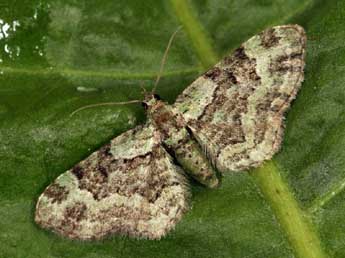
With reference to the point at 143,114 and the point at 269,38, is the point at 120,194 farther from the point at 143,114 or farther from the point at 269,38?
the point at 269,38

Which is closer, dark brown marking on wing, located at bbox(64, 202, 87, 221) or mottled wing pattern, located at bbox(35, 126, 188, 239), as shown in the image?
mottled wing pattern, located at bbox(35, 126, 188, 239)

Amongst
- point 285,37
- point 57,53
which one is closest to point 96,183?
point 57,53

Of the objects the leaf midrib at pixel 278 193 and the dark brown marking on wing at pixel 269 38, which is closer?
the leaf midrib at pixel 278 193

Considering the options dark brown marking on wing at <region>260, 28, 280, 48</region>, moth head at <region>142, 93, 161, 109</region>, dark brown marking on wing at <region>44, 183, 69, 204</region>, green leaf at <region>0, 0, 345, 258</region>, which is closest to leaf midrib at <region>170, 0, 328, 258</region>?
green leaf at <region>0, 0, 345, 258</region>

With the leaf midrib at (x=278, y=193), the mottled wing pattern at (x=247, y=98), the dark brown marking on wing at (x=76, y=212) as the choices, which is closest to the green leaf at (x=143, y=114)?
the leaf midrib at (x=278, y=193)

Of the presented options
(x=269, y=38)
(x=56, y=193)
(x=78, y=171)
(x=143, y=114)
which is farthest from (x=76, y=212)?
(x=269, y=38)

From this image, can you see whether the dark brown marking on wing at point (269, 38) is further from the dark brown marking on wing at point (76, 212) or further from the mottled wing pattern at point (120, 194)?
the dark brown marking on wing at point (76, 212)

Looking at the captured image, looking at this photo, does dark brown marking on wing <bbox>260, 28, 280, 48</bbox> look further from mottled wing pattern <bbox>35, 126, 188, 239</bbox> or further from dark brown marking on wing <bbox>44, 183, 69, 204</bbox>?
dark brown marking on wing <bbox>44, 183, 69, 204</bbox>

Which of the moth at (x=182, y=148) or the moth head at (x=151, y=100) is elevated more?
the moth head at (x=151, y=100)
